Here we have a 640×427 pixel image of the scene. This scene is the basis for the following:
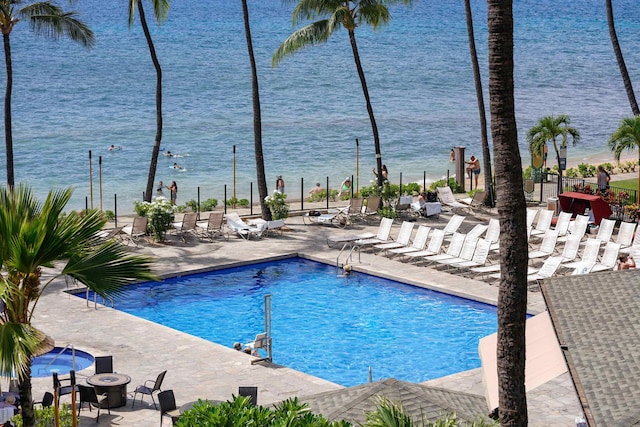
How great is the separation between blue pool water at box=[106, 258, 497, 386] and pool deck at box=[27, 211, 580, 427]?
51cm

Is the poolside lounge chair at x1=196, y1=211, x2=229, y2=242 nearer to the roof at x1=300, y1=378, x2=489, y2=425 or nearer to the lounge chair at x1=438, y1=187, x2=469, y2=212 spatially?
the lounge chair at x1=438, y1=187, x2=469, y2=212

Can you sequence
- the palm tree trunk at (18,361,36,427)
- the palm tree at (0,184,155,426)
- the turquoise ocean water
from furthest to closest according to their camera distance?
the turquoise ocean water < the palm tree trunk at (18,361,36,427) < the palm tree at (0,184,155,426)

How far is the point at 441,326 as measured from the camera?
19.9 meters

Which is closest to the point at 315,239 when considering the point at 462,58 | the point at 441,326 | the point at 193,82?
the point at 441,326

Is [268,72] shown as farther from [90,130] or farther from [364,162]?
[364,162]

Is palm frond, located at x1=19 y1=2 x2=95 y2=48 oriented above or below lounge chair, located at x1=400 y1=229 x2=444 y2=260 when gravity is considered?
above

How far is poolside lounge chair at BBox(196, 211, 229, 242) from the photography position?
2608cm

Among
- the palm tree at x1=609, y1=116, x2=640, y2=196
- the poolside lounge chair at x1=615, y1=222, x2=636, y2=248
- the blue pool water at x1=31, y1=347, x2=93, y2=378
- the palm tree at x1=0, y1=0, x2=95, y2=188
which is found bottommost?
the blue pool water at x1=31, y1=347, x2=93, y2=378

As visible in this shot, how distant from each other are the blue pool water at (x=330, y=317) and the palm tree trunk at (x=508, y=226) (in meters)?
6.99

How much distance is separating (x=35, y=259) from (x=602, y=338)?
20.9 ft

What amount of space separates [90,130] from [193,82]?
2437 centimetres

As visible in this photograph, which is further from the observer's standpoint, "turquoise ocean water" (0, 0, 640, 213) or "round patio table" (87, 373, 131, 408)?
"turquoise ocean water" (0, 0, 640, 213)

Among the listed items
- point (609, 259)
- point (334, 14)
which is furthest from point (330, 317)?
point (334, 14)

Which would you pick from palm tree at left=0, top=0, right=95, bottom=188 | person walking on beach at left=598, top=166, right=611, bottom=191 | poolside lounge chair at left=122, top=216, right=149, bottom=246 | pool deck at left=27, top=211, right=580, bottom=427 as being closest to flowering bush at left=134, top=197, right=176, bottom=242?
poolside lounge chair at left=122, top=216, right=149, bottom=246
